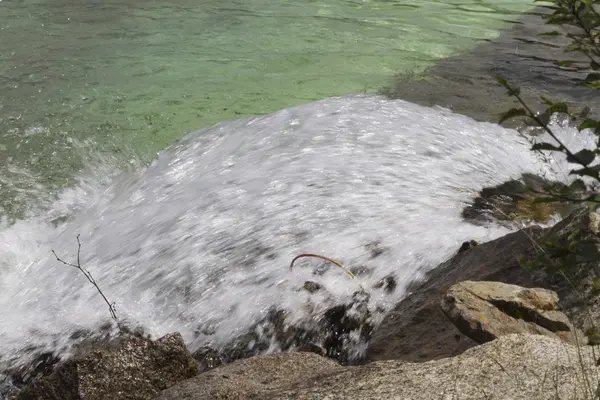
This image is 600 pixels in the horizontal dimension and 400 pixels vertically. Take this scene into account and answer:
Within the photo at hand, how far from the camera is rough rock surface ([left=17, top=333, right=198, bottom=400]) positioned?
3.19m

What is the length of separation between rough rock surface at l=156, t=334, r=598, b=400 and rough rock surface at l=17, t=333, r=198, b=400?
60 cm

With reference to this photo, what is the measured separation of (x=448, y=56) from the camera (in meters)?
8.35

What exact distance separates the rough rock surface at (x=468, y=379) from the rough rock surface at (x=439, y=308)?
46 centimetres

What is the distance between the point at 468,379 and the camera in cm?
236

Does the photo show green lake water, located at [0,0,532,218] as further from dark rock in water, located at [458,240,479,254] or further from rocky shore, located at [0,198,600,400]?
dark rock in water, located at [458,240,479,254]

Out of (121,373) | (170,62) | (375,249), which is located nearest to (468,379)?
(121,373)

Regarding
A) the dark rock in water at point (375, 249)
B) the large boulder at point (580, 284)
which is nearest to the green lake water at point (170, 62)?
the dark rock in water at point (375, 249)

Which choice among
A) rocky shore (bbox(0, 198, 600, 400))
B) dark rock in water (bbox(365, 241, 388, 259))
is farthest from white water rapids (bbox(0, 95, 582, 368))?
rocky shore (bbox(0, 198, 600, 400))

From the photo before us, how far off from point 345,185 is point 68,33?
17.8 ft

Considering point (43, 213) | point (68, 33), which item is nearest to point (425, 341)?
point (43, 213)

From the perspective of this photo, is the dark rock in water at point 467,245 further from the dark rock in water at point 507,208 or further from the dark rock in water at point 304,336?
the dark rock in water at point 304,336

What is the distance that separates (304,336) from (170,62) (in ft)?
16.2

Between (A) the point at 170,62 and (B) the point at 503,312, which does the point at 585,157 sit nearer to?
(B) the point at 503,312

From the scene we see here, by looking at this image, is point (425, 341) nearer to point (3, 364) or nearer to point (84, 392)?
point (84, 392)
